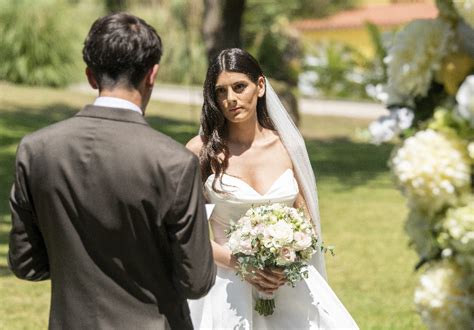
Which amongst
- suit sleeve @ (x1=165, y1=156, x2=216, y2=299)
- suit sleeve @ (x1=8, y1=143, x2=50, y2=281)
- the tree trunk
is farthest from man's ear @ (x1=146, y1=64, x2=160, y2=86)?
A: the tree trunk

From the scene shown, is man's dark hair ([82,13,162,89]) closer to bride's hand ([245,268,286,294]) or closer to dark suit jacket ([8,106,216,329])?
dark suit jacket ([8,106,216,329])

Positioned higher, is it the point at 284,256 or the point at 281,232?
the point at 281,232

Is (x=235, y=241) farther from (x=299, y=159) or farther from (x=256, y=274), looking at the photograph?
(x=299, y=159)

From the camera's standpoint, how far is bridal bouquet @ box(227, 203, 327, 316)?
5.59m

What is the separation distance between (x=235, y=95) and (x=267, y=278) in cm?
93

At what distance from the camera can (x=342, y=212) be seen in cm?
1716

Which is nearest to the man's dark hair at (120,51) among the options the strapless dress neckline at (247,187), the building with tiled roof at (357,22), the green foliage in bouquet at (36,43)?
the strapless dress neckline at (247,187)

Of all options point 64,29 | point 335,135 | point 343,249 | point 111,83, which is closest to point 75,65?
point 64,29

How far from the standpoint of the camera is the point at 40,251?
415 cm

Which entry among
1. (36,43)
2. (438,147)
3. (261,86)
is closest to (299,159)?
(261,86)

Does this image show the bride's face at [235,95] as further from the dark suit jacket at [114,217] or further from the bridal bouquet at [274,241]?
the dark suit jacket at [114,217]

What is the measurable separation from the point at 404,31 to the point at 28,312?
23.9 feet

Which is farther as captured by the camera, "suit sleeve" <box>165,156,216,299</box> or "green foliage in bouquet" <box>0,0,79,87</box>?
"green foliage in bouquet" <box>0,0,79,87</box>

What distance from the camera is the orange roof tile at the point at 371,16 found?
4641cm
